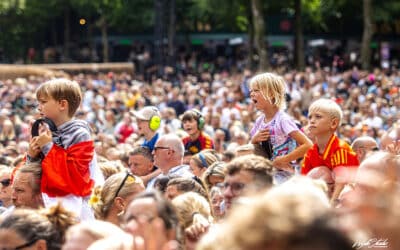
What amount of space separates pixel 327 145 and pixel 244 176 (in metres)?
2.42

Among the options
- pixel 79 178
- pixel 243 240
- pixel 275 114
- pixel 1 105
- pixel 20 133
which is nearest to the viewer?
pixel 243 240

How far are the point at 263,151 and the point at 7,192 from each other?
7.24 ft

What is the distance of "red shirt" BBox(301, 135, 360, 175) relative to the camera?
7.32 metres

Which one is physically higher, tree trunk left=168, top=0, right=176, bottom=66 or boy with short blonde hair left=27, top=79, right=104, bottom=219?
boy with short blonde hair left=27, top=79, right=104, bottom=219

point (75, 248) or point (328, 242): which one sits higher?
point (328, 242)

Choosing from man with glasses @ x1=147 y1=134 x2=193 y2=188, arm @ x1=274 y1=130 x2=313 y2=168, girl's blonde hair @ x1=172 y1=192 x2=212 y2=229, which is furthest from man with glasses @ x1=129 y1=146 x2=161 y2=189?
girl's blonde hair @ x1=172 y1=192 x2=212 y2=229

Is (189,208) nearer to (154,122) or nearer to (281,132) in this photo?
(281,132)

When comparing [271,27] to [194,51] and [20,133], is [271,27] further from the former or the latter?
[20,133]

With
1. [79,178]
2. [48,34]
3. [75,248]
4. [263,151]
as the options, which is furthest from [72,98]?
[48,34]

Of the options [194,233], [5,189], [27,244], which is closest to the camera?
[27,244]

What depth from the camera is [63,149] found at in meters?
6.79

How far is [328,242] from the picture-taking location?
2.87m

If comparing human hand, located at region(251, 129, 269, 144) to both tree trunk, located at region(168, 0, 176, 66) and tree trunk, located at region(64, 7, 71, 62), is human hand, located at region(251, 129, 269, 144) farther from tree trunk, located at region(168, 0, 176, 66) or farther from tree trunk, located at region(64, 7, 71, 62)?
tree trunk, located at region(64, 7, 71, 62)

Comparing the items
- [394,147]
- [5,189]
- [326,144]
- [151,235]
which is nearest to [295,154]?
[326,144]
